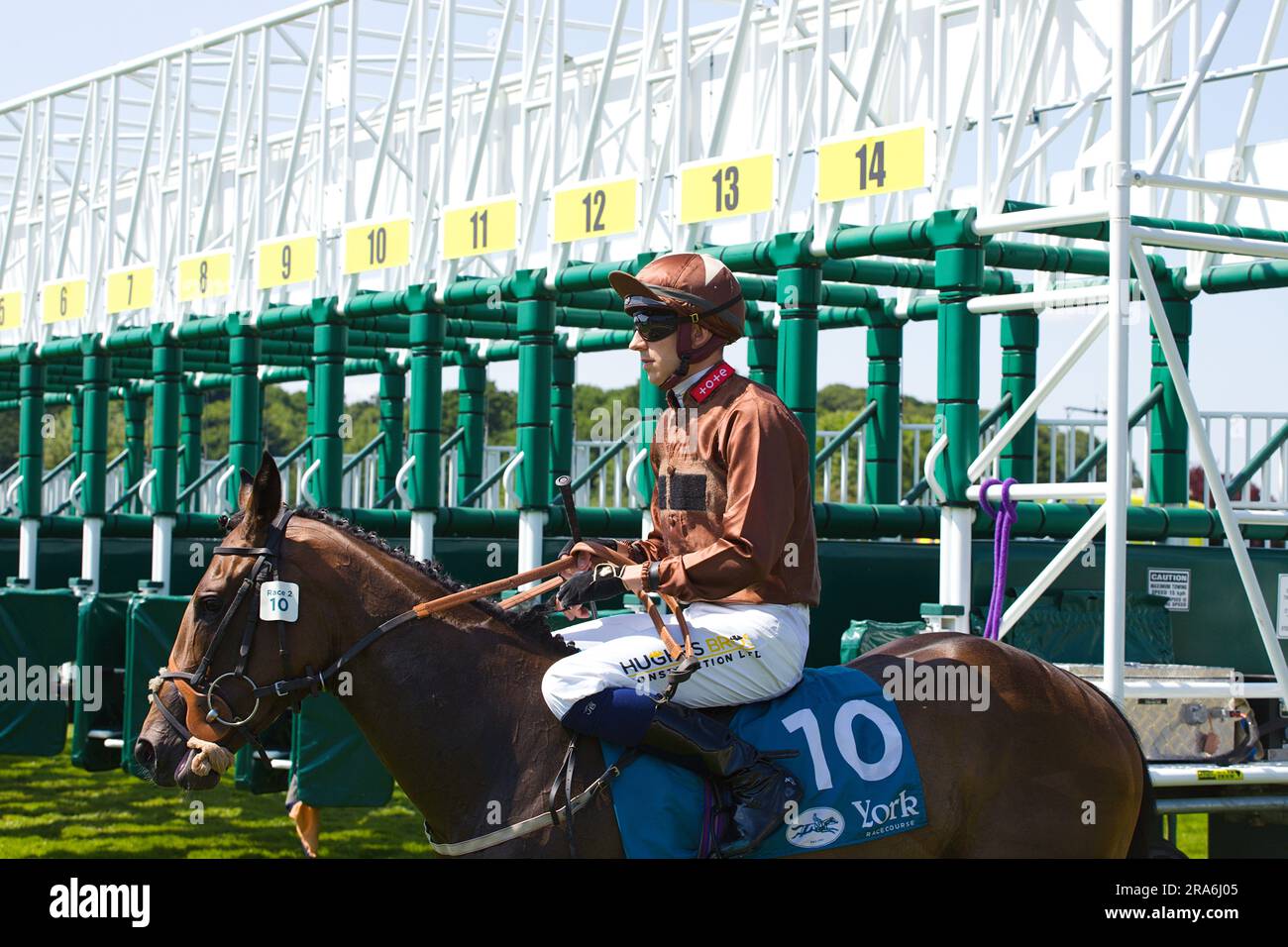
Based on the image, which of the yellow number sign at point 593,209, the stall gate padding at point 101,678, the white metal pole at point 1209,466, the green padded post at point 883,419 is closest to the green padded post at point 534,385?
the yellow number sign at point 593,209

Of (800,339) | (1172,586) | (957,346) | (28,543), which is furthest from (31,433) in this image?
(1172,586)

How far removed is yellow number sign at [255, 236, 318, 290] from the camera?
43.1 feet

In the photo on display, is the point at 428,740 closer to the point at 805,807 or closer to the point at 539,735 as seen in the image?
the point at 539,735

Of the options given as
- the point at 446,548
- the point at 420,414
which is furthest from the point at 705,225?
the point at 446,548

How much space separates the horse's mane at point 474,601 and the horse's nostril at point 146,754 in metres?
0.58

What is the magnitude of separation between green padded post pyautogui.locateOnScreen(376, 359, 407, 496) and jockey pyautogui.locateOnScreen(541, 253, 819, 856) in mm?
12151

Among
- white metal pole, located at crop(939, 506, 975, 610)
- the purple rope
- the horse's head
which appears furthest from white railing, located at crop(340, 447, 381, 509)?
the horse's head

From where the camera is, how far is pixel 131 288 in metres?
15.3

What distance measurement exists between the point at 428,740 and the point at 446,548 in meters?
8.45

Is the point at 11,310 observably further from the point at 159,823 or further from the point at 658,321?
the point at 658,321

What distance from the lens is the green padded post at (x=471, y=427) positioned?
14539mm

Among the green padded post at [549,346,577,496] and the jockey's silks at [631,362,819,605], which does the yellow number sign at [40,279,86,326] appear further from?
the jockey's silks at [631,362,819,605]

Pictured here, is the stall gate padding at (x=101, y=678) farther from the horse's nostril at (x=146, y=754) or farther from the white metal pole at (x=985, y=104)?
the horse's nostril at (x=146, y=754)

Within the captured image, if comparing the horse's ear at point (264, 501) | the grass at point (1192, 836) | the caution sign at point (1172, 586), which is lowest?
the grass at point (1192, 836)
